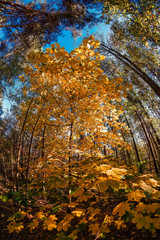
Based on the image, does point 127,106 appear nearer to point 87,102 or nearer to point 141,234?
point 87,102

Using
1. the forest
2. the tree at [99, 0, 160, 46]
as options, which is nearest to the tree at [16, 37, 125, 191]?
the forest

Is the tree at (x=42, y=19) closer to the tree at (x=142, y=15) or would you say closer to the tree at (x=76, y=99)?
the tree at (x=142, y=15)

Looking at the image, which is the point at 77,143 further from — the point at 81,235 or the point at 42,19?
the point at 42,19

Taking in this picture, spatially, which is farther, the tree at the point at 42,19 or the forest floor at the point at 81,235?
the tree at the point at 42,19

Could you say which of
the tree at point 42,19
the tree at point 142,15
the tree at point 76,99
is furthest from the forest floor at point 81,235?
the tree at point 42,19

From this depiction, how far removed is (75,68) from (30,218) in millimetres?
3950

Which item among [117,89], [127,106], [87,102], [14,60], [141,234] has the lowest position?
[141,234]

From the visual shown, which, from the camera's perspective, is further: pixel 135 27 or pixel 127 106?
pixel 127 106

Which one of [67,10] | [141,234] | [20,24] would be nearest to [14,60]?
[20,24]

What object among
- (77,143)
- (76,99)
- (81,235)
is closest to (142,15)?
(76,99)

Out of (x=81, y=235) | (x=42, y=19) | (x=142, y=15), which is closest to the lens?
(x=81, y=235)

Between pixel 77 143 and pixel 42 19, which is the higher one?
pixel 42 19

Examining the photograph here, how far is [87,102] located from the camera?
8.54 feet

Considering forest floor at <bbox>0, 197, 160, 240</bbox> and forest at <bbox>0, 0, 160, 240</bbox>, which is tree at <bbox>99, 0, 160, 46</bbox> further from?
forest floor at <bbox>0, 197, 160, 240</bbox>
